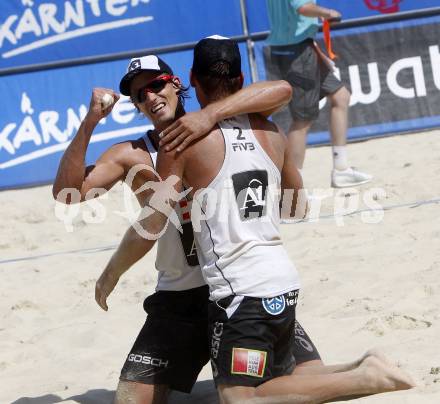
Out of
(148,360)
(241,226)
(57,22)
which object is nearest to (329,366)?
(241,226)

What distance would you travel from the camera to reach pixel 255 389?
3180mm

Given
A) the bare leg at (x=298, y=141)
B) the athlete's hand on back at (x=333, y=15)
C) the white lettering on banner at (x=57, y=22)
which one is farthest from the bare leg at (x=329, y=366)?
the white lettering on banner at (x=57, y=22)

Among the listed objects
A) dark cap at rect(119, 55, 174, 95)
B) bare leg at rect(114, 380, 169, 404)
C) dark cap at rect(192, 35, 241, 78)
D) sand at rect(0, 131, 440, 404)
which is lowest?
sand at rect(0, 131, 440, 404)

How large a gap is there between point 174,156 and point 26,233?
3530mm

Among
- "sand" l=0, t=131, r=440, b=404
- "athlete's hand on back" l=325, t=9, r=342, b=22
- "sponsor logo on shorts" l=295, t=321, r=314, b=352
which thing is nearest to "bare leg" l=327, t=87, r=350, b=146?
"sand" l=0, t=131, r=440, b=404

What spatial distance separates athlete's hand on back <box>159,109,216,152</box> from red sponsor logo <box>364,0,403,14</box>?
513 centimetres

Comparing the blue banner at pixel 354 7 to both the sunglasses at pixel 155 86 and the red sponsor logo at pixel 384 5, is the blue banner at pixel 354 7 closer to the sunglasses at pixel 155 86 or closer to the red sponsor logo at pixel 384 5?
the red sponsor logo at pixel 384 5

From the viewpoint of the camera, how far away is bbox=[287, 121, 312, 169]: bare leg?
21.3 ft

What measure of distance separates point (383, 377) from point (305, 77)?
3910mm

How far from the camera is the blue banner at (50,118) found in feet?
25.7

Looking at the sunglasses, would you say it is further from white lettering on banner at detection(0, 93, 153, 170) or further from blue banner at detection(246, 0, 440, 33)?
blue banner at detection(246, 0, 440, 33)

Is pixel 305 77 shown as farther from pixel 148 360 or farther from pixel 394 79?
pixel 148 360

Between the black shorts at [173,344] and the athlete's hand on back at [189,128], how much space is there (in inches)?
28.4

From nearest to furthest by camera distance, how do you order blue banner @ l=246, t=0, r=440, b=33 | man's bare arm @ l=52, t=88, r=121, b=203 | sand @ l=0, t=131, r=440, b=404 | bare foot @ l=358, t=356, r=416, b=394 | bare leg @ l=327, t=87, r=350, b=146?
bare foot @ l=358, t=356, r=416, b=394 → man's bare arm @ l=52, t=88, r=121, b=203 → sand @ l=0, t=131, r=440, b=404 → bare leg @ l=327, t=87, r=350, b=146 → blue banner @ l=246, t=0, r=440, b=33
